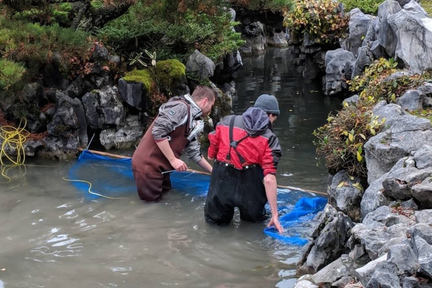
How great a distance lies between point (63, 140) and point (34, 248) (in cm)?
401

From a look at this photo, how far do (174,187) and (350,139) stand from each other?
294 cm

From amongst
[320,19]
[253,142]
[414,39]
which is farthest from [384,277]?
[320,19]

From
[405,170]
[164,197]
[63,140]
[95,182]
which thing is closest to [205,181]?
[164,197]

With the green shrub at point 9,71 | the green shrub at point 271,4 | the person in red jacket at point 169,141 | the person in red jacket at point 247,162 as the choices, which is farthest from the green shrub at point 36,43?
the green shrub at point 271,4

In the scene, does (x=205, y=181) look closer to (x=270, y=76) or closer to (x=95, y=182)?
(x=95, y=182)

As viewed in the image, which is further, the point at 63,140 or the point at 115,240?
the point at 63,140

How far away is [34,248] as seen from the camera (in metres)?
6.22

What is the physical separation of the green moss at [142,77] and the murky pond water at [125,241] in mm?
2170

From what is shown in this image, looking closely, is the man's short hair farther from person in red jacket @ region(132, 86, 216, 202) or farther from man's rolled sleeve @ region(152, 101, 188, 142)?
man's rolled sleeve @ region(152, 101, 188, 142)

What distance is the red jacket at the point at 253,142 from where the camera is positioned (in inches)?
241

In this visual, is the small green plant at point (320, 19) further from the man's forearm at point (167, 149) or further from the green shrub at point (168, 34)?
the man's forearm at point (167, 149)

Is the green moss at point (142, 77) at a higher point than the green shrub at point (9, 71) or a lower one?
lower

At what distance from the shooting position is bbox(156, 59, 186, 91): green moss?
429 inches

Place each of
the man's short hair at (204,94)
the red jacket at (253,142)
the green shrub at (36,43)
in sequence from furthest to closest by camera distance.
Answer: the green shrub at (36,43) < the man's short hair at (204,94) < the red jacket at (253,142)
